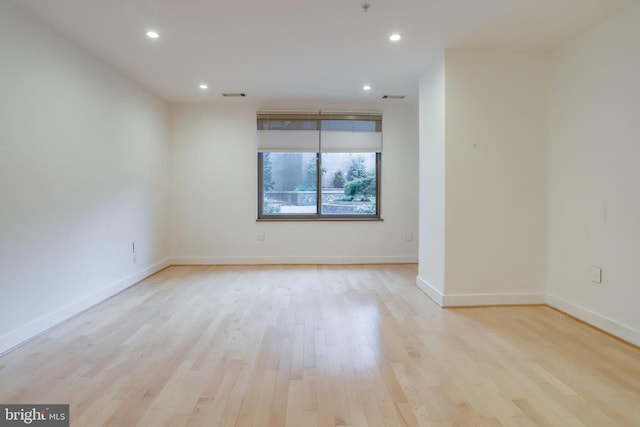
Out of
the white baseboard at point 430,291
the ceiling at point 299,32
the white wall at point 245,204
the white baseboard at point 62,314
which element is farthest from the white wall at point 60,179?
the white baseboard at point 430,291

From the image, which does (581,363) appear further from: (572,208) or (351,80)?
(351,80)

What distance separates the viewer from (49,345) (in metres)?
2.27

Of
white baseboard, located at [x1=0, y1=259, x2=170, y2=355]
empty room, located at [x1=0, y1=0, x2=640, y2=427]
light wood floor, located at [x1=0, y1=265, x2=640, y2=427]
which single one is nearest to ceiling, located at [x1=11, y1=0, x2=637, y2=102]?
empty room, located at [x1=0, y1=0, x2=640, y2=427]

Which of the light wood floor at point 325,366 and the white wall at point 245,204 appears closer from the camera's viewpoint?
the light wood floor at point 325,366

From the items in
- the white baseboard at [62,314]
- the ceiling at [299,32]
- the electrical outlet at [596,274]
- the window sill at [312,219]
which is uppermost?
the ceiling at [299,32]

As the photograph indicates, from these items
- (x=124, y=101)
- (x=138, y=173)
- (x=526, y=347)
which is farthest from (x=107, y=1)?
(x=526, y=347)

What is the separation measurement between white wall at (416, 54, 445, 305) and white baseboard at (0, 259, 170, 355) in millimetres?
3425

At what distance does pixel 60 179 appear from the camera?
270 cm

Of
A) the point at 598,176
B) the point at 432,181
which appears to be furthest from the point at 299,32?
the point at 598,176

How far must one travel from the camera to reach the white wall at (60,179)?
2.25 m

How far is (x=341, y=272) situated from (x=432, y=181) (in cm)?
185

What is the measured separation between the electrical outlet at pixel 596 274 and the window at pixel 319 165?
281 centimetres

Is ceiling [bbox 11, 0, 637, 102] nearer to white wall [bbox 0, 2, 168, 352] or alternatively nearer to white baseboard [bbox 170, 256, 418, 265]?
white wall [bbox 0, 2, 168, 352]

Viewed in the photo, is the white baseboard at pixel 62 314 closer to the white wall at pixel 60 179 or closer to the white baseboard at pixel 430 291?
the white wall at pixel 60 179
